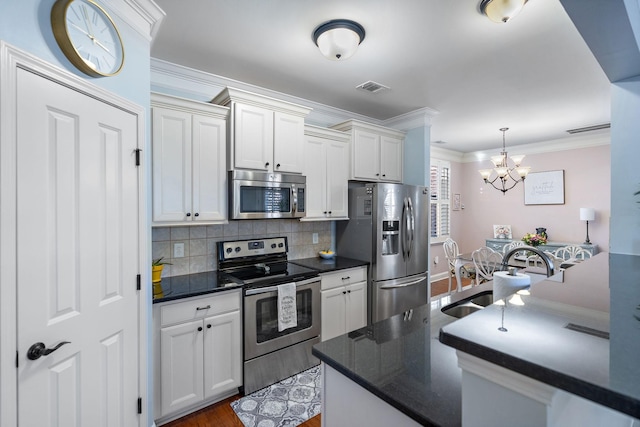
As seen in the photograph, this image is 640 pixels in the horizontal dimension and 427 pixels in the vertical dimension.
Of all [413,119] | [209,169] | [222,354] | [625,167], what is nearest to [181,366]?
[222,354]

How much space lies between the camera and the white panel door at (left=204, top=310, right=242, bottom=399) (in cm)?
219

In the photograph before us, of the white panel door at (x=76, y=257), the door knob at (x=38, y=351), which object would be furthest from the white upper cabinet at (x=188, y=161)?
the door knob at (x=38, y=351)

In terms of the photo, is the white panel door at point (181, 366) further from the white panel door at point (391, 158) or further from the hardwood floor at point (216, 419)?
the white panel door at point (391, 158)

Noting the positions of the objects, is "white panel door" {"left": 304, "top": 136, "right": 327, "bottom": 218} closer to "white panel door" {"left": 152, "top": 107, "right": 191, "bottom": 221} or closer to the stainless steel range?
the stainless steel range

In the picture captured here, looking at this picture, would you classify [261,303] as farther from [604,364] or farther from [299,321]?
[604,364]

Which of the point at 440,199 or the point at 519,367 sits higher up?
the point at 440,199

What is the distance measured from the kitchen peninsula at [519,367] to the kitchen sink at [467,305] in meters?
0.54

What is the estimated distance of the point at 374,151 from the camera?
3.67 meters

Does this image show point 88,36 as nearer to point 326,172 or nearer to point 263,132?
point 263,132

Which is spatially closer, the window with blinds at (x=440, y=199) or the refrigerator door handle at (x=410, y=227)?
the refrigerator door handle at (x=410, y=227)

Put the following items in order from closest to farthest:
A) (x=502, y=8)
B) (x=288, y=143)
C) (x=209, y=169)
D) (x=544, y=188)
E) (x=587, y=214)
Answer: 1. (x=502, y=8)
2. (x=209, y=169)
3. (x=288, y=143)
4. (x=587, y=214)
5. (x=544, y=188)

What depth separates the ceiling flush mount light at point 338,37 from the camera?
6.55 feet

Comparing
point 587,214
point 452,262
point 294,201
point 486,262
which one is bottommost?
point 452,262

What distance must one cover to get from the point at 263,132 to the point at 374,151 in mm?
1514
